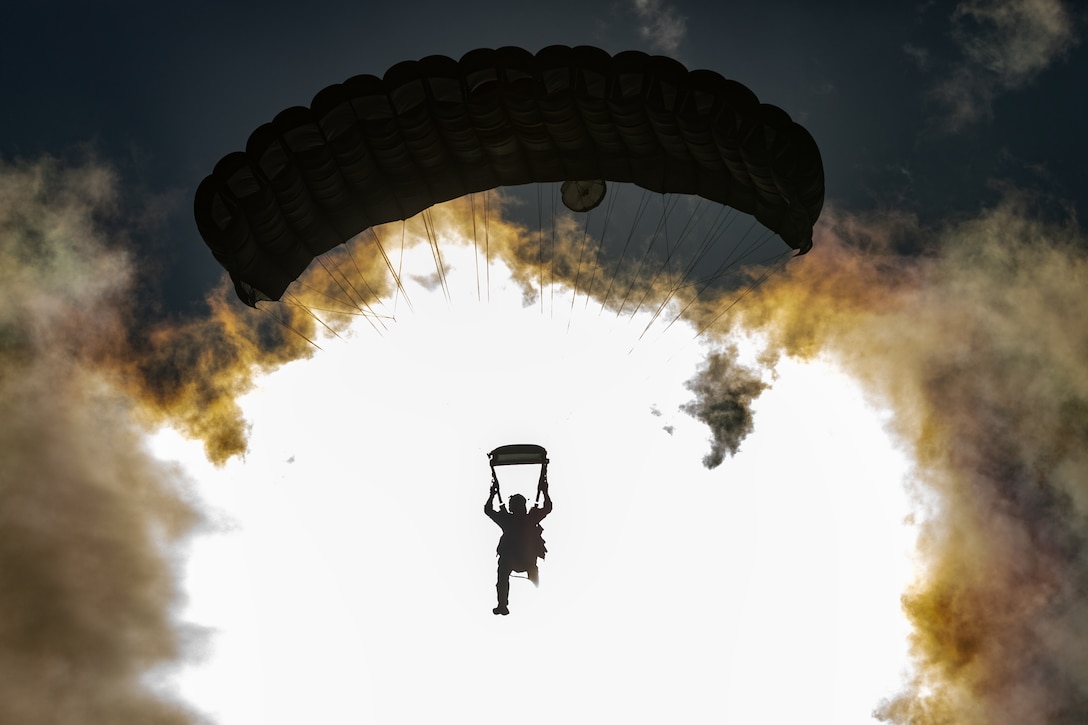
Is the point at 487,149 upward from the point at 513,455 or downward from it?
upward

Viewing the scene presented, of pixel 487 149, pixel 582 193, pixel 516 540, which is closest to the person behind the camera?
pixel 487 149

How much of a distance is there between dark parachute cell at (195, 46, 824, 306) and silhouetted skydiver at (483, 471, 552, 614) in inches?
235

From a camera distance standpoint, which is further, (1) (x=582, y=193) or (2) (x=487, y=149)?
(1) (x=582, y=193)

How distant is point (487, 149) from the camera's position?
43.7ft

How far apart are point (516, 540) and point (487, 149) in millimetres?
7443

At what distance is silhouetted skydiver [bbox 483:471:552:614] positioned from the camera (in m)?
14.4

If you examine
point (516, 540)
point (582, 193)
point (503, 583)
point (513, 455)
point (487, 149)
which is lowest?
point (503, 583)

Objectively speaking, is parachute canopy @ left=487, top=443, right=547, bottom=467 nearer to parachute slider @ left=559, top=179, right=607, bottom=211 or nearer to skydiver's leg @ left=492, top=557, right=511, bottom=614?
skydiver's leg @ left=492, top=557, right=511, bottom=614

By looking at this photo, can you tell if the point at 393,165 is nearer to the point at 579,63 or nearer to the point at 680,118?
the point at 579,63

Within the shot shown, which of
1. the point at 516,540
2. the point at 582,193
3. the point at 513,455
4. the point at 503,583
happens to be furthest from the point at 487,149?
the point at 503,583

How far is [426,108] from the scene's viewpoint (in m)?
12.2

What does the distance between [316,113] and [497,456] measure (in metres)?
6.82

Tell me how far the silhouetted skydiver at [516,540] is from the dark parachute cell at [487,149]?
5966mm

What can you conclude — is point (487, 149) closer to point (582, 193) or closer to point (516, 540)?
point (582, 193)
